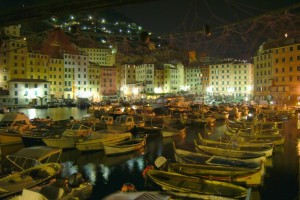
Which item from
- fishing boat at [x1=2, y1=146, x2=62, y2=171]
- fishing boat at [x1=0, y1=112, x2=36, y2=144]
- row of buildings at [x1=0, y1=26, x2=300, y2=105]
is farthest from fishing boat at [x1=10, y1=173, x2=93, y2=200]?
row of buildings at [x1=0, y1=26, x2=300, y2=105]

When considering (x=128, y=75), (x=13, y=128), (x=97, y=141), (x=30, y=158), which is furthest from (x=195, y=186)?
(x=128, y=75)

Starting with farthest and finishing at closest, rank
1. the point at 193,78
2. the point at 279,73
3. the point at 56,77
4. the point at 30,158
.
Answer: the point at 193,78
the point at 56,77
the point at 279,73
the point at 30,158

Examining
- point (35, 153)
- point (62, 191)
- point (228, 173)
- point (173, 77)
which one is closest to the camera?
point (62, 191)

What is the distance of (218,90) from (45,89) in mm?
61429

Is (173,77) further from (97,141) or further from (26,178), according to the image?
(26,178)

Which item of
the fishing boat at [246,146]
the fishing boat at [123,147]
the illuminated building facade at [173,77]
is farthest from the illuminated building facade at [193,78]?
the fishing boat at [246,146]

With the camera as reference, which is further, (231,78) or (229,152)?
(231,78)

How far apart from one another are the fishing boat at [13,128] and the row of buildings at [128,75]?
25996mm

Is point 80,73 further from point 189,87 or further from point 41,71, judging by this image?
point 189,87

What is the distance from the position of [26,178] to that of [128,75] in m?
102

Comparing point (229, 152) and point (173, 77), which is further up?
point (173, 77)

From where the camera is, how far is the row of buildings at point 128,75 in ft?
220

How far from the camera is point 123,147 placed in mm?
20672

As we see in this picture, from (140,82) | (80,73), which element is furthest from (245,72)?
(80,73)
